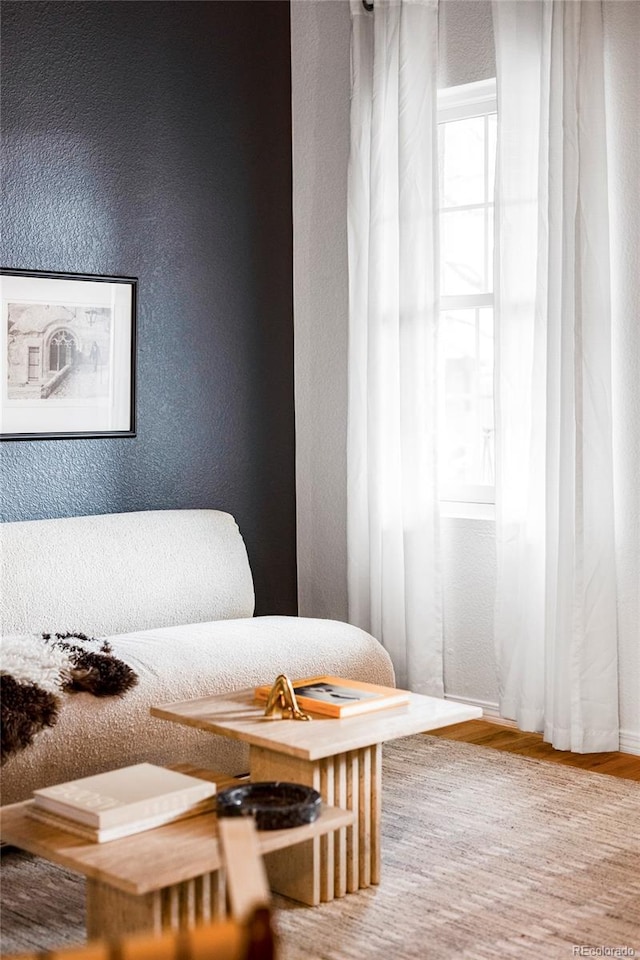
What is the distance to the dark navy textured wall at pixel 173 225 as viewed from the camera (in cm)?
379

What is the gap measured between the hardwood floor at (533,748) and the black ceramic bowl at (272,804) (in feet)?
5.04

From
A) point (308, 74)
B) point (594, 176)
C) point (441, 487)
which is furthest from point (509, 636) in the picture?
point (308, 74)

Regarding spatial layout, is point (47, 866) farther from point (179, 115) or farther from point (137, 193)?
point (179, 115)

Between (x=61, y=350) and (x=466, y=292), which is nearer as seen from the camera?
(x=61, y=350)

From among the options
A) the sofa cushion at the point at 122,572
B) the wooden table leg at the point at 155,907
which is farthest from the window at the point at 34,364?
the wooden table leg at the point at 155,907

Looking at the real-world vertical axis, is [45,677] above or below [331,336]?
below

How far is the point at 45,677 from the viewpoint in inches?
113

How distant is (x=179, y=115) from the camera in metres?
4.22

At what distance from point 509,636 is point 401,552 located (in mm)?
535

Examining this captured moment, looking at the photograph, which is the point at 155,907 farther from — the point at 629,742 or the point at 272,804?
the point at 629,742

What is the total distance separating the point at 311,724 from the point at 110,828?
1.98 ft

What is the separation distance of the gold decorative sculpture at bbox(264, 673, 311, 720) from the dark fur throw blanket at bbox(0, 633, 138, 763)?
54 cm

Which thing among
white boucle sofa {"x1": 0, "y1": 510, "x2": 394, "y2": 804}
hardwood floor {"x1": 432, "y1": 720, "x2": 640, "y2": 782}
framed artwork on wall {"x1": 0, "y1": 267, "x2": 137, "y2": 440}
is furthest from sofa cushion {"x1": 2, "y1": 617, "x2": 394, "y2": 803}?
framed artwork on wall {"x1": 0, "y1": 267, "x2": 137, "y2": 440}

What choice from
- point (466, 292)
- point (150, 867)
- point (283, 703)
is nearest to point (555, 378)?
point (466, 292)
